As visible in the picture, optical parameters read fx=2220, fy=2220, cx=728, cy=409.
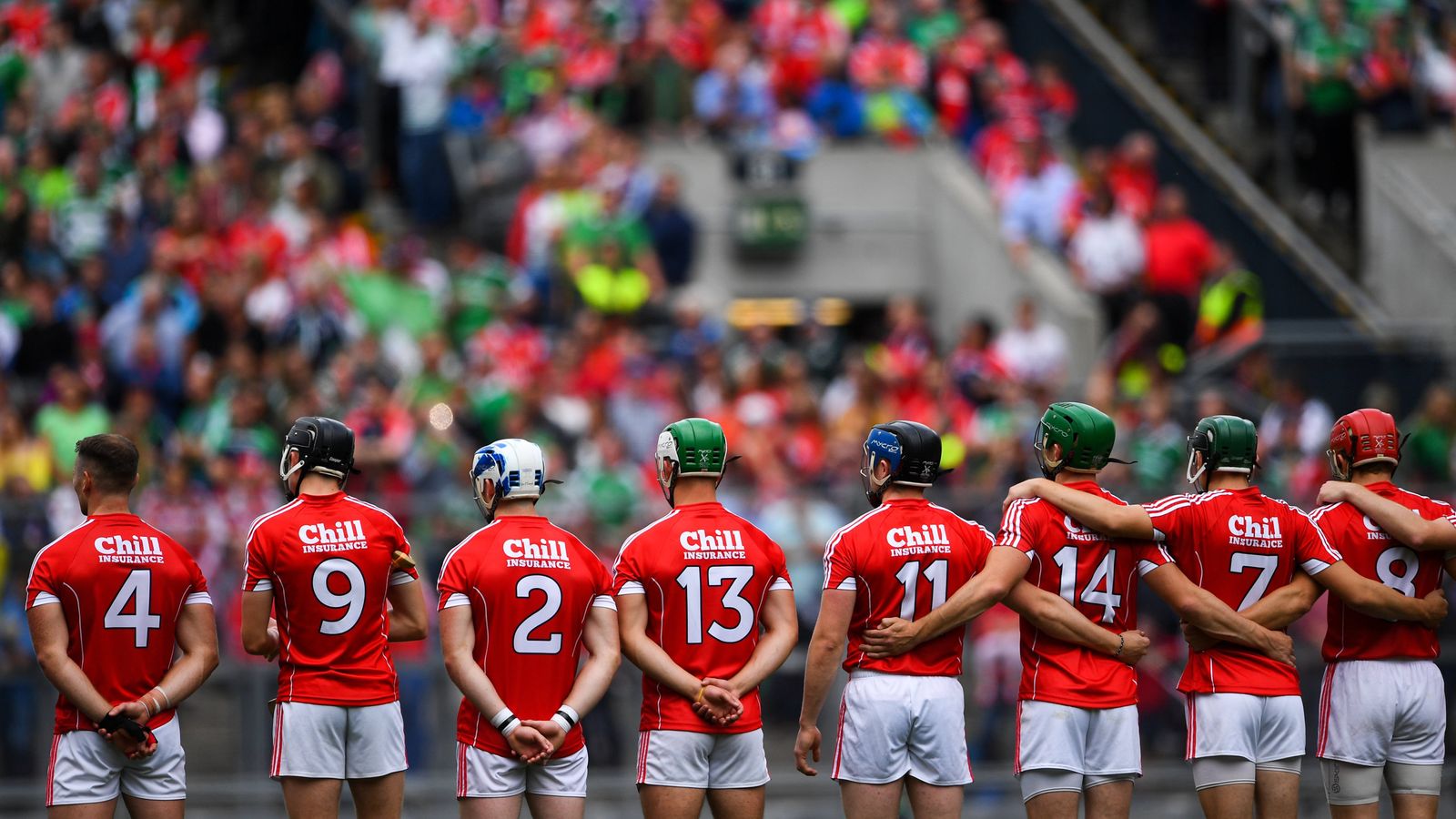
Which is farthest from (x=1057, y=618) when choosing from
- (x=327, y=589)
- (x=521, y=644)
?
(x=327, y=589)

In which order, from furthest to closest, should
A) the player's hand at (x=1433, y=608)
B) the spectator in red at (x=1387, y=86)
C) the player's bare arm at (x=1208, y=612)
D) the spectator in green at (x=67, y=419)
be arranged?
1. the spectator in red at (x=1387, y=86)
2. the spectator in green at (x=67, y=419)
3. the player's hand at (x=1433, y=608)
4. the player's bare arm at (x=1208, y=612)

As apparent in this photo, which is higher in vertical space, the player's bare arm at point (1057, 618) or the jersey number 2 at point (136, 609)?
the jersey number 2 at point (136, 609)

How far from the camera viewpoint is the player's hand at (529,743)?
9531mm

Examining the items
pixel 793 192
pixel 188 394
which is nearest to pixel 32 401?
pixel 188 394

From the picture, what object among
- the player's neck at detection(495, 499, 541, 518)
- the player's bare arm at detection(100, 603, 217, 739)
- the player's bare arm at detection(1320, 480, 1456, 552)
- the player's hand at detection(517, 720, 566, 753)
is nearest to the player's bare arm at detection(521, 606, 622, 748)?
the player's hand at detection(517, 720, 566, 753)

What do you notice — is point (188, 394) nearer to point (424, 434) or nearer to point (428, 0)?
point (424, 434)

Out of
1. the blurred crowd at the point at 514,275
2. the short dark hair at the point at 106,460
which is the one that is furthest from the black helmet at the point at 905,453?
the blurred crowd at the point at 514,275

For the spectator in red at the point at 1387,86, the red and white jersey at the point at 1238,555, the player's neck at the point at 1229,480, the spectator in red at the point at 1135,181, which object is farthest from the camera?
the spectator in red at the point at 1387,86

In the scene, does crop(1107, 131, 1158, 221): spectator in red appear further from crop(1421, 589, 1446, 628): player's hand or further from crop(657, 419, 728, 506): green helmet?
crop(657, 419, 728, 506): green helmet

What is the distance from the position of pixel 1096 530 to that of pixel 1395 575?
5.38 ft

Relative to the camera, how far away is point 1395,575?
34.7 ft

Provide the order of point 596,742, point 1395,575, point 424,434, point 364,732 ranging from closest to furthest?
point 364,732 → point 1395,575 → point 596,742 → point 424,434

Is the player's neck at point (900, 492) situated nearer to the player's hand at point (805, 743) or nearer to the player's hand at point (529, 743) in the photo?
the player's hand at point (805, 743)

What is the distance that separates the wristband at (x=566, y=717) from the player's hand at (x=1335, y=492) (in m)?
3.76
